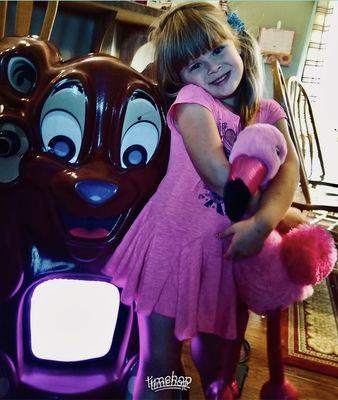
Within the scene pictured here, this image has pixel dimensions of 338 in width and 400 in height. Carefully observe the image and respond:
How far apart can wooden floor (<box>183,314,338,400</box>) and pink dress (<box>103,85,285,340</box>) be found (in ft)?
1.10

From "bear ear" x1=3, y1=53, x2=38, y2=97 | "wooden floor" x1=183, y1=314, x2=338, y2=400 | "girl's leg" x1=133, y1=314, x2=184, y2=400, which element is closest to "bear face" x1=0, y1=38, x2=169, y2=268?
"bear ear" x1=3, y1=53, x2=38, y2=97

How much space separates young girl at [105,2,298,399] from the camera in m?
0.52

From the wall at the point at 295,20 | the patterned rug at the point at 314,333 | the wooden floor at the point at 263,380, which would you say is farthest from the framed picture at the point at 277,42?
the wooden floor at the point at 263,380

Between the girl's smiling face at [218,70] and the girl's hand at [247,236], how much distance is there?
19cm

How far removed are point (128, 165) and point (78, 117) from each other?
0.08m

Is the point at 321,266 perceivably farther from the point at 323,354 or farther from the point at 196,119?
the point at 323,354

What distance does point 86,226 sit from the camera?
1.71 ft

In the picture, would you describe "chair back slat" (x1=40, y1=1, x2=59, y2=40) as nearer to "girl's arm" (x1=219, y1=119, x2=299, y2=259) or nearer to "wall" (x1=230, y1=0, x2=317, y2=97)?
"girl's arm" (x1=219, y1=119, x2=299, y2=259)

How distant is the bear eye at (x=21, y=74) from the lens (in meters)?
0.50

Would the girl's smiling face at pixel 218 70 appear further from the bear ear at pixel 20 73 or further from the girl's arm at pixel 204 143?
the bear ear at pixel 20 73

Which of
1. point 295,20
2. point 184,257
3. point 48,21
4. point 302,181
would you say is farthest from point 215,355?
point 295,20

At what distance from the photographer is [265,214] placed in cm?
45

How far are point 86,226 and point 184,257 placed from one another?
13 centimetres

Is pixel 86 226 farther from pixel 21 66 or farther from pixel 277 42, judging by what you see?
pixel 277 42
